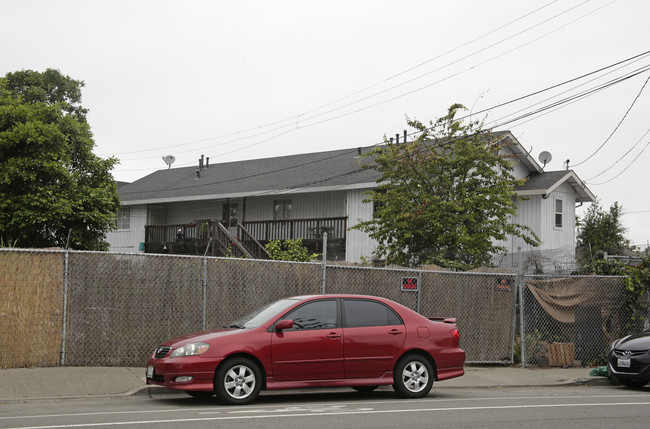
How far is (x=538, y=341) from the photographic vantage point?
583 inches

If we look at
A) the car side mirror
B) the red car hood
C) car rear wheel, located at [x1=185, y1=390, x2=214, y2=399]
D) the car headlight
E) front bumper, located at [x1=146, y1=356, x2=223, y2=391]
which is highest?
the car side mirror

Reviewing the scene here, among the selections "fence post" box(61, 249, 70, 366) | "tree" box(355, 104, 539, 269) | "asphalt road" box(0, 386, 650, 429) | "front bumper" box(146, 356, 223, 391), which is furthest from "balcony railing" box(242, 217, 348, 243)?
"front bumper" box(146, 356, 223, 391)

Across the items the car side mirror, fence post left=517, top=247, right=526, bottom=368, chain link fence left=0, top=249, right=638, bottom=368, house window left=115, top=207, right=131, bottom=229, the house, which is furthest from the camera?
house window left=115, top=207, right=131, bottom=229

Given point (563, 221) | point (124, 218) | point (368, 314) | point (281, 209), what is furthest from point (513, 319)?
point (124, 218)

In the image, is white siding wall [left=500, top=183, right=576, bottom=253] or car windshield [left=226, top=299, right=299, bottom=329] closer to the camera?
car windshield [left=226, top=299, right=299, bottom=329]

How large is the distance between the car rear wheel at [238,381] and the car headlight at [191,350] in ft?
1.05

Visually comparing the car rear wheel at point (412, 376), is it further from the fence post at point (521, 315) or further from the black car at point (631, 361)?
the fence post at point (521, 315)

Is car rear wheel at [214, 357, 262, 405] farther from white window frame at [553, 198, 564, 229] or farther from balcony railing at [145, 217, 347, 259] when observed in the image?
white window frame at [553, 198, 564, 229]

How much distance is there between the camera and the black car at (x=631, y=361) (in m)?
12.4

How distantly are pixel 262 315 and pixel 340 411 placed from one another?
73.5 inches

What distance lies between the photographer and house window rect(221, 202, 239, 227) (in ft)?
105

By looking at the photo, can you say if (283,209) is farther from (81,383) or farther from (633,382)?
(81,383)

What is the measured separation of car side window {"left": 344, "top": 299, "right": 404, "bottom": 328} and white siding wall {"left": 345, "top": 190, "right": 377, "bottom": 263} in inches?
648

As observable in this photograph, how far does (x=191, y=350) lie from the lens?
30.3 feet
